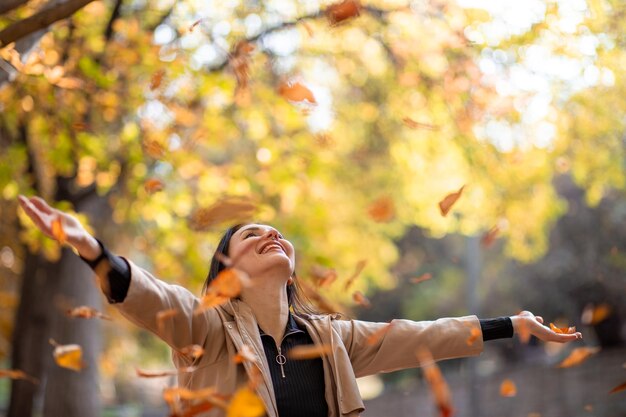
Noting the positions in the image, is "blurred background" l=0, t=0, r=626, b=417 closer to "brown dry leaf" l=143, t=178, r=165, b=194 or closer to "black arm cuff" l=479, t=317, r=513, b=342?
"brown dry leaf" l=143, t=178, r=165, b=194

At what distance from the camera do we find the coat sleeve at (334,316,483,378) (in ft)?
12.5

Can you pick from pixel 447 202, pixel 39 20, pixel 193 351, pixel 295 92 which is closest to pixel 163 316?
pixel 193 351

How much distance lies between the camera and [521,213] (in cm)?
1092

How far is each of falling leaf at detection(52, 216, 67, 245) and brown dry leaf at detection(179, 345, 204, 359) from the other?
713 mm

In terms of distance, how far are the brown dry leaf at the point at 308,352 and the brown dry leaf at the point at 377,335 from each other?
25 centimetres

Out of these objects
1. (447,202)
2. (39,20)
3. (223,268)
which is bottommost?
(223,268)

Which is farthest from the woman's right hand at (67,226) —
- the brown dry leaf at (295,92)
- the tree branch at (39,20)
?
the brown dry leaf at (295,92)

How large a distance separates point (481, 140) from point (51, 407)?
19.1 feet

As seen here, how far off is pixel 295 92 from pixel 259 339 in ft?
17.0

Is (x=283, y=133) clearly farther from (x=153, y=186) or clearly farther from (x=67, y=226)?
(x=67, y=226)

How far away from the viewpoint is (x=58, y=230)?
296cm

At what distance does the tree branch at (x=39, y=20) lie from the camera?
4.10 meters

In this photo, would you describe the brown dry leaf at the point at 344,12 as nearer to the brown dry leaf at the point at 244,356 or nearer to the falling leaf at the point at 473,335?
the falling leaf at the point at 473,335

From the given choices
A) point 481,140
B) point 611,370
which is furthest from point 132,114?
point 611,370
